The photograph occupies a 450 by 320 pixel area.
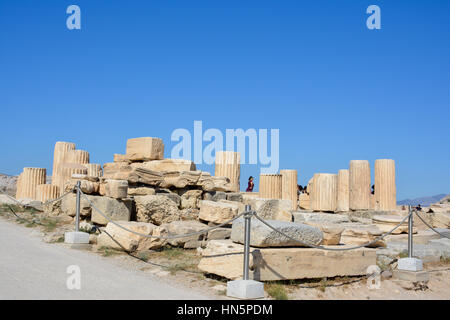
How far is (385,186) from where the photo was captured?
18234mm

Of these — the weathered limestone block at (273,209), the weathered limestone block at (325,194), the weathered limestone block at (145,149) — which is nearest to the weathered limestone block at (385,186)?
the weathered limestone block at (325,194)

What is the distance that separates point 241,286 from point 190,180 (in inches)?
240

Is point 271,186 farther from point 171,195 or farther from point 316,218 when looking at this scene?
point 171,195

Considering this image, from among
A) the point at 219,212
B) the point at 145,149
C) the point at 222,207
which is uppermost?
the point at 145,149

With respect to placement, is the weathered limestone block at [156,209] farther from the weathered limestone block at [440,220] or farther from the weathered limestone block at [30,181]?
the weathered limestone block at [440,220]

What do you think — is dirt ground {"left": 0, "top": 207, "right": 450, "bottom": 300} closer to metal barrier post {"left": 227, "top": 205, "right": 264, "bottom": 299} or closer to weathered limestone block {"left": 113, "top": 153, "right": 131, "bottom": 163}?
metal barrier post {"left": 227, "top": 205, "right": 264, "bottom": 299}

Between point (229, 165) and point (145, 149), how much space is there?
11.8 ft

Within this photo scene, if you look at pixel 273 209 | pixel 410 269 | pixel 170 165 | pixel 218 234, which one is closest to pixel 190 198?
pixel 170 165

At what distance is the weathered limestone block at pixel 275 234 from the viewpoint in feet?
21.8
